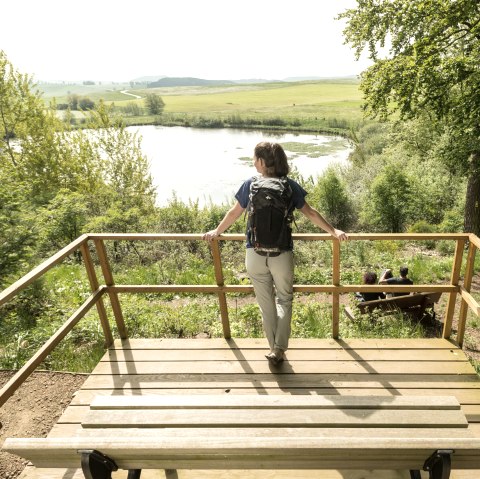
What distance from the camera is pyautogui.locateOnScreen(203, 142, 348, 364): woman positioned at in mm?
2953

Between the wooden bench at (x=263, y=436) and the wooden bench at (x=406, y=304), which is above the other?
the wooden bench at (x=263, y=436)

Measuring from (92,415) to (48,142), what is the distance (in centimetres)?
2234

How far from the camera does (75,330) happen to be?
19.7 feet

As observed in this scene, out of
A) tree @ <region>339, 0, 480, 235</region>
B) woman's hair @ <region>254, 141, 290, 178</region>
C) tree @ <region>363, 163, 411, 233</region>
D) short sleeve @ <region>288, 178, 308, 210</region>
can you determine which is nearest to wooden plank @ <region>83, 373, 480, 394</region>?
short sleeve @ <region>288, 178, 308, 210</region>

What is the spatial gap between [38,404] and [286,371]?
2.42 meters


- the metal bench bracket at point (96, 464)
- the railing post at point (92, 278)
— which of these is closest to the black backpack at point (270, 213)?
the railing post at point (92, 278)

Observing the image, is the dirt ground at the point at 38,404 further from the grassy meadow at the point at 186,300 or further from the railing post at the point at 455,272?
the railing post at the point at 455,272

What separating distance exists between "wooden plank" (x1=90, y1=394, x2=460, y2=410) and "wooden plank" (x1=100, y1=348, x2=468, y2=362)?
1.24 m

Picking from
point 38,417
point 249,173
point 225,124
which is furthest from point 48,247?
point 225,124

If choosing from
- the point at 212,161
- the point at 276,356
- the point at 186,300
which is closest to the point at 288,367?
the point at 276,356

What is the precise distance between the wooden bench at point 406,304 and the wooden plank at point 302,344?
7.42 ft

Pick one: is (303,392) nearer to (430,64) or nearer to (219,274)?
(219,274)

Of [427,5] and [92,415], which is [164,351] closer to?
[92,415]

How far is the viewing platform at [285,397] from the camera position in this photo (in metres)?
1.61
